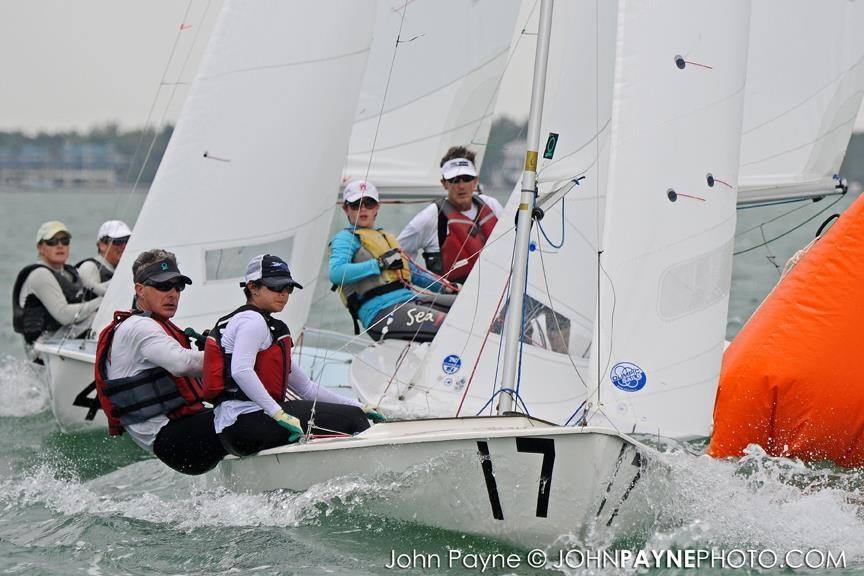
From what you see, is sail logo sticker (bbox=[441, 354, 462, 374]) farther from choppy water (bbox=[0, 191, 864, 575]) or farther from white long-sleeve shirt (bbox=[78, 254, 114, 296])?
white long-sleeve shirt (bbox=[78, 254, 114, 296])

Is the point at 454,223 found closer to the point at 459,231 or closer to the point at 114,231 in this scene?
the point at 459,231

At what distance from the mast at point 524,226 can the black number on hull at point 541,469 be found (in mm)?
456

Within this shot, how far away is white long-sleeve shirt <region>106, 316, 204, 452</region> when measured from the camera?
15.0 feet

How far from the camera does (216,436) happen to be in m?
4.65

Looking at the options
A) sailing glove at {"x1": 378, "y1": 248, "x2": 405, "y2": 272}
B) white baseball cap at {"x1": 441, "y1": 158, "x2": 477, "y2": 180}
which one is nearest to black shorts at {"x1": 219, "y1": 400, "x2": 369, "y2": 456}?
sailing glove at {"x1": 378, "y1": 248, "x2": 405, "y2": 272}

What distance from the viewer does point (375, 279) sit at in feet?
20.9

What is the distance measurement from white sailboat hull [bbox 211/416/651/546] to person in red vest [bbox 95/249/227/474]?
543 millimetres

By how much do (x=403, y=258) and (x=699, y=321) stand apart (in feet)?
7.26

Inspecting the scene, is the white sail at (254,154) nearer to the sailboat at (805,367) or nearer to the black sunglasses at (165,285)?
the black sunglasses at (165,285)

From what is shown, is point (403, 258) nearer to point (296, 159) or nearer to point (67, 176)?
point (296, 159)

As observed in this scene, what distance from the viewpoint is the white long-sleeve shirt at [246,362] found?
4312 millimetres

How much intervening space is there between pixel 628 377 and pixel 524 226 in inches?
25.0

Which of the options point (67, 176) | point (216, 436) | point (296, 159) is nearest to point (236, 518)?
point (216, 436)

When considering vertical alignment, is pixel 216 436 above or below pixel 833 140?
below
